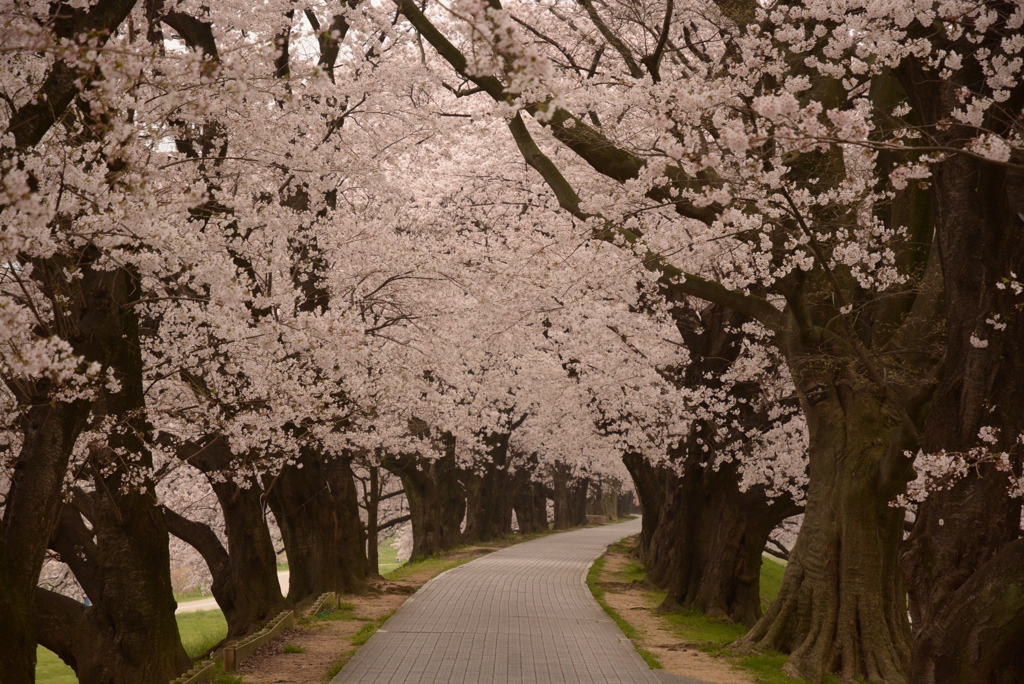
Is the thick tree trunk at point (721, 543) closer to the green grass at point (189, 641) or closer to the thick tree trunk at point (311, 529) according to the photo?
the thick tree trunk at point (311, 529)

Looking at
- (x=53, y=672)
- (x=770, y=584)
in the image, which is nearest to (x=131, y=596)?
(x=53, y=672)

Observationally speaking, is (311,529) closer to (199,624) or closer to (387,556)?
(199,624)

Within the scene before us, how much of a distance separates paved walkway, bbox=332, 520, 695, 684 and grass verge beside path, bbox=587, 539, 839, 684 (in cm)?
33

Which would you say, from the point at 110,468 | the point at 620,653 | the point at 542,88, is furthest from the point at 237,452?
the point at 542,88

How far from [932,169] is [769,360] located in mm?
9467

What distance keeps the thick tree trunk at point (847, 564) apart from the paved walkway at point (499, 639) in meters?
2.30

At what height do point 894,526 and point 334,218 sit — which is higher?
point 334,218

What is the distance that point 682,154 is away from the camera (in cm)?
643

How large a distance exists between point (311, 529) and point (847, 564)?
35.4 ft

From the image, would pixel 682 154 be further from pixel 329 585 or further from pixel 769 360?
pixel 329 585

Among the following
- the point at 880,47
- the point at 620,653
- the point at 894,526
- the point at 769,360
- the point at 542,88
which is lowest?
the point at 620,653

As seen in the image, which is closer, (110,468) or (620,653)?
(110,468)

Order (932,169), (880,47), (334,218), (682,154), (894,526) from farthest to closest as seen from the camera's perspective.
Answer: (334,218) → (894,526) → (932,169) → (880,47) → (682,154)

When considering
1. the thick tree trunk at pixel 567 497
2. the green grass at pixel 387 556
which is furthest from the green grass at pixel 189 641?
the green grass at pixel 387 556
